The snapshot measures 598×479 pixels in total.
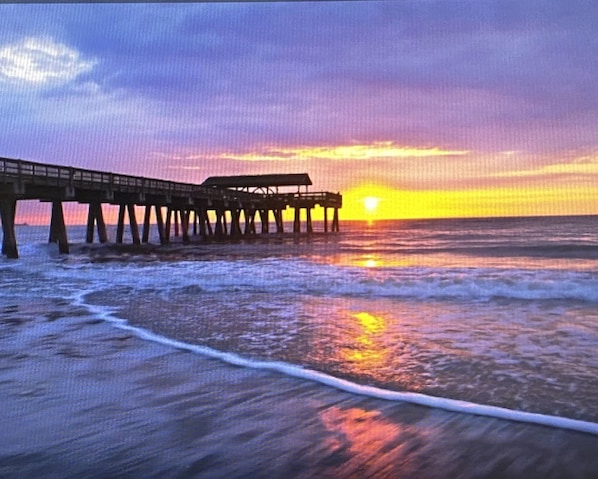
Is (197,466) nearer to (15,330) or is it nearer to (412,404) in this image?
(412,404)

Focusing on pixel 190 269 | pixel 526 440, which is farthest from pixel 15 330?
pixel 190 269

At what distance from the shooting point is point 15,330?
15.0 ft

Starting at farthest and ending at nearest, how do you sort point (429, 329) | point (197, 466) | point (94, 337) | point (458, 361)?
point (429, 329) → point (94, 337) → point (458, 361) → point (197, 466)

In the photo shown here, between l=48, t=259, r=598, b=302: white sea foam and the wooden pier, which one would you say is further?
the wooden pier

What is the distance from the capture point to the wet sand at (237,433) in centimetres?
190

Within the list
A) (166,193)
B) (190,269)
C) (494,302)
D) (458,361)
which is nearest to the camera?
(458,361)

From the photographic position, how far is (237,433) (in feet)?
7.32

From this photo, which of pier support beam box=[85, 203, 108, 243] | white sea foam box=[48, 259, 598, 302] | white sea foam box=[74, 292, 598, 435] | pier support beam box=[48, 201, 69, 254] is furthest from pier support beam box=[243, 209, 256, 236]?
white sea foam box=[74, 292, 598, 435]

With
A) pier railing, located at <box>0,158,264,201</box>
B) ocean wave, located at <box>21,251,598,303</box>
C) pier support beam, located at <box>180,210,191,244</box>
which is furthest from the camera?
pier support beam, located at <box>180,210,191,244</box>

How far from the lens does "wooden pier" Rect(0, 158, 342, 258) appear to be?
11953 millimetres

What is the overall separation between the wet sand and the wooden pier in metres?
9.97

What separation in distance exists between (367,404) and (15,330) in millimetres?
3474

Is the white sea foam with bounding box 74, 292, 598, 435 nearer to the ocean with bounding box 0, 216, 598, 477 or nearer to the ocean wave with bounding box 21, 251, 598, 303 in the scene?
the ocean with bounding box 0, 216, 598, 477

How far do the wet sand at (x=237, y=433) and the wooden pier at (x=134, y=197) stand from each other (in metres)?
9.97
